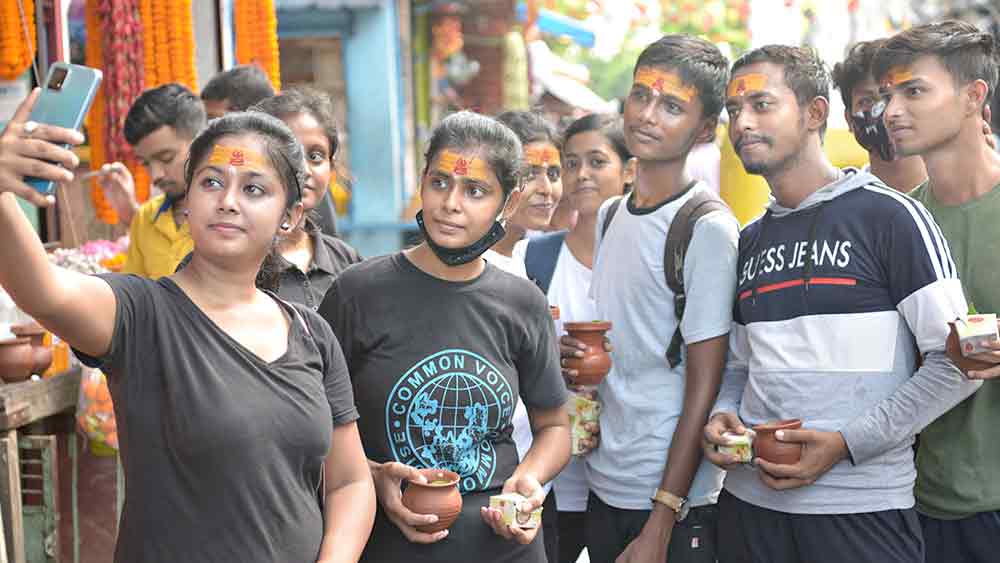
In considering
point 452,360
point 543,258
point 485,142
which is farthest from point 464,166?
point 543,258

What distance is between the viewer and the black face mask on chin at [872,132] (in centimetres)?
379

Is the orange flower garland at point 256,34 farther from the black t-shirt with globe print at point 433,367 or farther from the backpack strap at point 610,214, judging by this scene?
the black t-shirt with globe print at point 433,367

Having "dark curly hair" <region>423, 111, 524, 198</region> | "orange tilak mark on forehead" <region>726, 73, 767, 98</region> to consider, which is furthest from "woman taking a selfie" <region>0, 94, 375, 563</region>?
"orange tilak mark on forehead" <region>726, 73, 767, 98</region>

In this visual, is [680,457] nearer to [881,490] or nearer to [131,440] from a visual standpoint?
[881,490]

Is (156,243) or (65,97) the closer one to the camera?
(65,97)

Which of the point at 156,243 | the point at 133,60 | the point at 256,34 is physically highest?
the point at 256,34

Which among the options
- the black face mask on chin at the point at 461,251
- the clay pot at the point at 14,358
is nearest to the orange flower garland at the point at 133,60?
the clay pot at the point at 14,358

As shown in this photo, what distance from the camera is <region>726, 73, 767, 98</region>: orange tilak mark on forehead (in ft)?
11.0

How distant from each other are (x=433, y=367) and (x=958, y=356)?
1359 millimetres

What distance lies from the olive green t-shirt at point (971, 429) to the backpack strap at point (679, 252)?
74 centimetres

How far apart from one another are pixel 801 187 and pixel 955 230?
0.49m

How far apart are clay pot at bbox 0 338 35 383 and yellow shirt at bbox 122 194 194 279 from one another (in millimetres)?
492

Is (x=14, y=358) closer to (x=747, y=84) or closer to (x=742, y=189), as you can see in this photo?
(x=747, y=84)

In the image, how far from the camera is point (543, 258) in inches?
170
